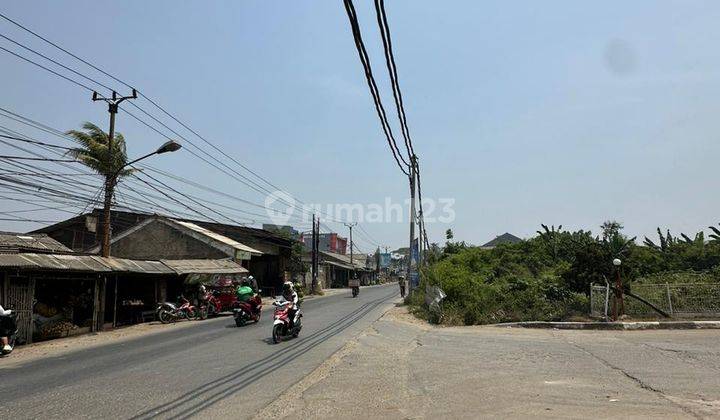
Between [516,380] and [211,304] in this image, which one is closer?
[516,380]

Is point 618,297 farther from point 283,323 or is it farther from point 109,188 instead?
point 109,188

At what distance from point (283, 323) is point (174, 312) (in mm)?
9928

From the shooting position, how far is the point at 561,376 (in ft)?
28.7

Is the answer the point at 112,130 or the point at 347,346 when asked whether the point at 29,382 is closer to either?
the point at 347,346

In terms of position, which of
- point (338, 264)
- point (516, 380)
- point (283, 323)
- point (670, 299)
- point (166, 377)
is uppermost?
point (338, 264)

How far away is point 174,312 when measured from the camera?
22078mm

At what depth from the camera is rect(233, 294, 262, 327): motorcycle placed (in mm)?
18516

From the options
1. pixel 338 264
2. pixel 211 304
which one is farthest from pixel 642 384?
pixel 338 264

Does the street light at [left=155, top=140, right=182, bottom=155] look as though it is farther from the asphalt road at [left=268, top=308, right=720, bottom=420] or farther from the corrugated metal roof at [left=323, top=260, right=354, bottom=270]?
the corrugated metal roof at [left=323, top=260, right=354, bottom=270]

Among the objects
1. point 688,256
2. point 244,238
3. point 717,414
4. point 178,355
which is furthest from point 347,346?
point 244,238

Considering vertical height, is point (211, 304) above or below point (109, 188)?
below

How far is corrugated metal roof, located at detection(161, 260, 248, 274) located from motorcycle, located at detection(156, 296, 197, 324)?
6.01 feet

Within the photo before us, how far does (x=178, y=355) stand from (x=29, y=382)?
3.18 meters

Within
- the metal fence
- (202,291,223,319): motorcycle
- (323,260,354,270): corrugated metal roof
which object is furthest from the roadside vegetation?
(323,260,354,270): corrugated metal roof
